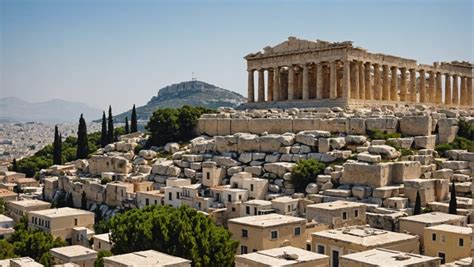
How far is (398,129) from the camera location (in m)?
49.1

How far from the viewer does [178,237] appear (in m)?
31.4

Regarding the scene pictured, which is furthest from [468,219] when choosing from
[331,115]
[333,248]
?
[331,115]

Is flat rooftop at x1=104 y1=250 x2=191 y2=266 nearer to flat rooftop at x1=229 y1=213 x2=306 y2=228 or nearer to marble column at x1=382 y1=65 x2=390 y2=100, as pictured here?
flat rooftop at x1=229 y1=213 x2=306 y2=228

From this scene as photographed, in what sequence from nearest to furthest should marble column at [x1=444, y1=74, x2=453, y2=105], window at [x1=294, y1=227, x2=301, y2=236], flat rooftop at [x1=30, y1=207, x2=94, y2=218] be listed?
window at [x1=294, y1=227, x2=301, y2=236] → flat rooftop at [x1=30, y1=207, x2=94, y2=218] → marble column at [x1=444, y1=74, x2=453, y2=105]

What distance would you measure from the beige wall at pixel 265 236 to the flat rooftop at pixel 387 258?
6.53m

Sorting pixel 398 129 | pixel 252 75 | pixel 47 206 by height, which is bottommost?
pixel 47 206

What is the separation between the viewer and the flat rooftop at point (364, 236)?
29669 millimetres

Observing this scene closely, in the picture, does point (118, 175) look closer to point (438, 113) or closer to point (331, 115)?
point (331, 115)

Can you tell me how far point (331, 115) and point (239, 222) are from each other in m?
20.4

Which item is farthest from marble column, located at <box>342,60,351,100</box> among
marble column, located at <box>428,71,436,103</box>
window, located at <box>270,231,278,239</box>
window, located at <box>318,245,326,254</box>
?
window, located at <box>318,245,326,254</box>

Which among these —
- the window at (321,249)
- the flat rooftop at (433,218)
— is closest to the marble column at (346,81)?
the flat rooftop at (433,218)

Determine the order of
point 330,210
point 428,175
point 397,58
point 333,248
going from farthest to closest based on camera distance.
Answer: point 397,58 < point 428,175 < point 330,210 < point 333,248

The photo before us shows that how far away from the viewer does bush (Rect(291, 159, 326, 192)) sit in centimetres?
4403

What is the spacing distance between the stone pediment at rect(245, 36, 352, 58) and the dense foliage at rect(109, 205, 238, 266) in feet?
99.6
